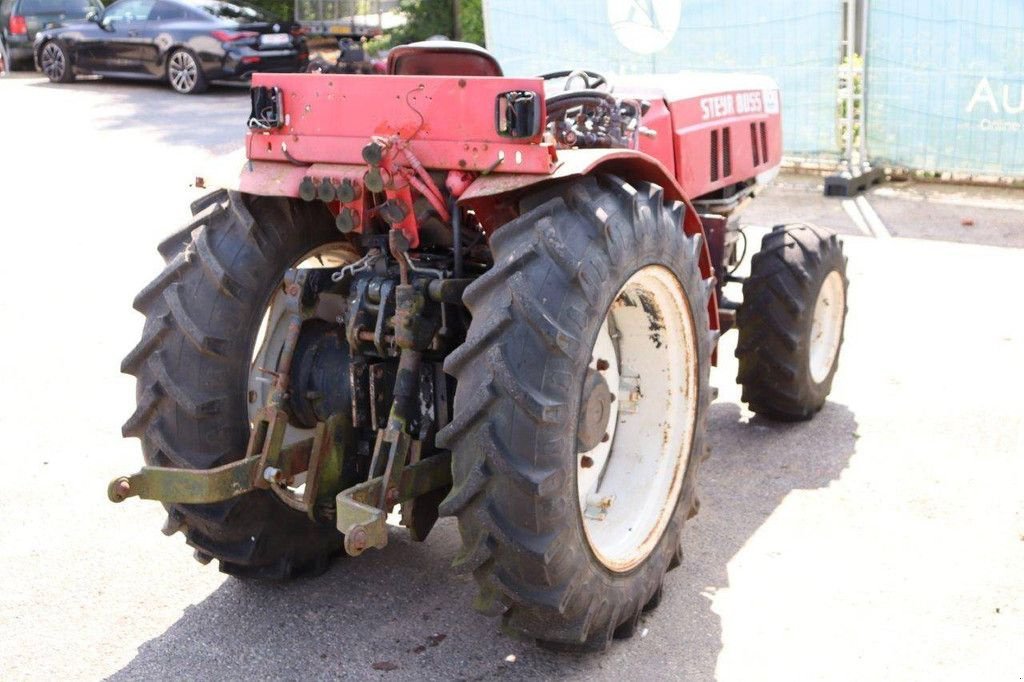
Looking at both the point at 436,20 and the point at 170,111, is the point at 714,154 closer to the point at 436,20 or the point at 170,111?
the point at 170,111

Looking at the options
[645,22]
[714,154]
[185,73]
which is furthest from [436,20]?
[714,154]

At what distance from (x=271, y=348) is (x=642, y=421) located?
1297mm

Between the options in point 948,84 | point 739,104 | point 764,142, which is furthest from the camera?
point 948,84

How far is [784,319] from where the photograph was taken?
18.1 feet

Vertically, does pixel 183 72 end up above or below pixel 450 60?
below

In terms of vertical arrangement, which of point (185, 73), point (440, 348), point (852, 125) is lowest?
point (852, 125)

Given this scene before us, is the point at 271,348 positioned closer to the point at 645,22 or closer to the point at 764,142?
the point at 764,142

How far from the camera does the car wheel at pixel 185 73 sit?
18000 mm

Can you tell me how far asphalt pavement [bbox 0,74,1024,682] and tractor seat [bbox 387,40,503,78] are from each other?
2.94 ft

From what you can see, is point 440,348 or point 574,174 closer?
point 574,174

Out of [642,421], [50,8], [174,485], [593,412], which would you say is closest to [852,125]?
[642,421]

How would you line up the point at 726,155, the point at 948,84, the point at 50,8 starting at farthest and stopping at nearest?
the point at 50,8 < the point at 948,84 < the point at 726,155

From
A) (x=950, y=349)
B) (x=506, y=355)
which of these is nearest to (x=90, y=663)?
(x=506, y=355)

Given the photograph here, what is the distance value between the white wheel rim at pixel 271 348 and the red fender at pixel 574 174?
28.5 inches
